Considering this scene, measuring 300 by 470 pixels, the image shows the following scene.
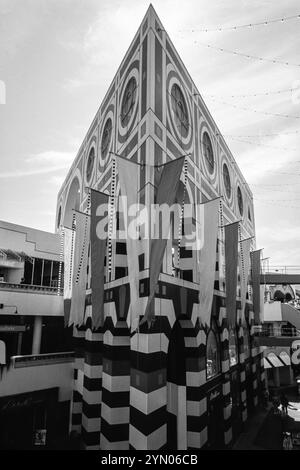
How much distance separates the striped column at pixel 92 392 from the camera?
473 inches

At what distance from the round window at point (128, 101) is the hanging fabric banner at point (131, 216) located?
366 cm

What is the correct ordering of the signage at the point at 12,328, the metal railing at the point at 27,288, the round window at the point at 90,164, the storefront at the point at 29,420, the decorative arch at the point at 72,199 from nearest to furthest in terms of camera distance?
the storefront at the point at 29,420
the signage at the point at 12,328
the metal railing at the point at 27,288
the round window at the point at 90,164
the decorative arch at the point at 72,199

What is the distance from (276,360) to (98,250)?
1826 centimetres

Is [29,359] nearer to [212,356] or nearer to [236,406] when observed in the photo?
[212,356]

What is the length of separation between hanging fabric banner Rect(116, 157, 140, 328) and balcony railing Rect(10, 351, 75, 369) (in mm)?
7641

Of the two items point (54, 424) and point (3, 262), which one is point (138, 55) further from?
point (54, 424)

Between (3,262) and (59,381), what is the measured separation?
312 inches

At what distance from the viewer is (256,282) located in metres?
19.0

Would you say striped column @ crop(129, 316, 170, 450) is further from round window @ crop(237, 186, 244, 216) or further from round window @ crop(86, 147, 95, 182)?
round window @ crop(237, 186, 244, 216)

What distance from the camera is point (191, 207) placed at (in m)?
13.1

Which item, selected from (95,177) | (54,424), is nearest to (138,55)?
(95,177)

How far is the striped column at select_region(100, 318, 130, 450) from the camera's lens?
410 inches

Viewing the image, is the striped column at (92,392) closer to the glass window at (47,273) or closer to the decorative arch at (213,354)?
the decorative arch at (213,354)

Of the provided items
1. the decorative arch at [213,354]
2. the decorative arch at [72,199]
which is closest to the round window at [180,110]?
the decorative arch at [72,199]
